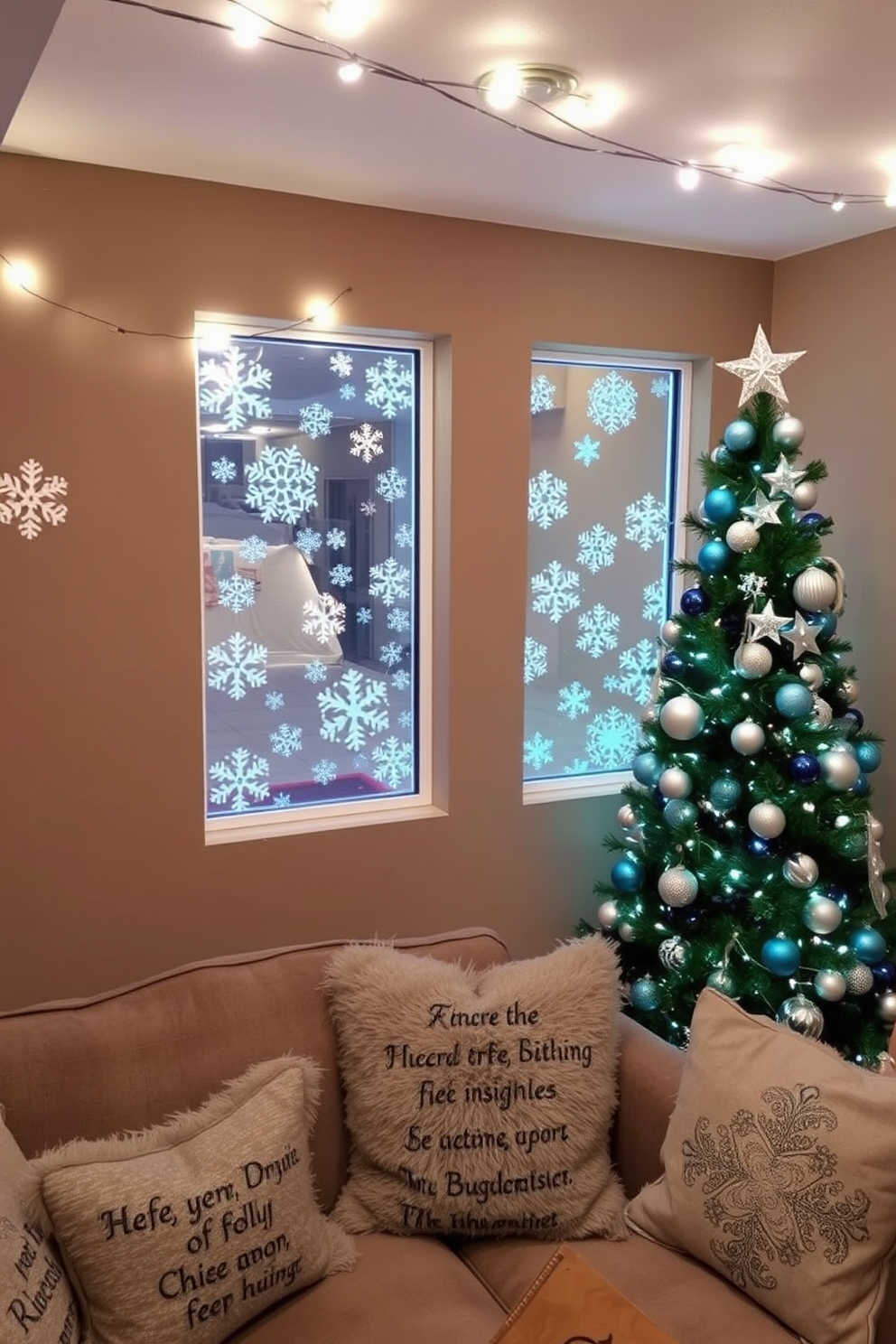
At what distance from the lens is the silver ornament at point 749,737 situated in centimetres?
278

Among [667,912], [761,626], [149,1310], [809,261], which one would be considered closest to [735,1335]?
[149,1310]

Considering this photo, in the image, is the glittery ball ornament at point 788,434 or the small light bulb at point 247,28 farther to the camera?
the glittery ball ornament at point 788,434

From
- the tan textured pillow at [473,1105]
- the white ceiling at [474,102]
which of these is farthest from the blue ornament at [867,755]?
the white ceiling at [474,102]

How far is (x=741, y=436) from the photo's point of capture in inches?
114

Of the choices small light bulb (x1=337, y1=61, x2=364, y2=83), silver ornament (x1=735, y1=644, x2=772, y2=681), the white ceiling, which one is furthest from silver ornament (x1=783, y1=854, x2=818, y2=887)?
small light bulb (x1=337, y1=61, x2=364, y2=83)

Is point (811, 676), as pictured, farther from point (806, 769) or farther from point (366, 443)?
point (366, 443)

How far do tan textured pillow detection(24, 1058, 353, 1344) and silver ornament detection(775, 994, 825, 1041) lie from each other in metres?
1.37

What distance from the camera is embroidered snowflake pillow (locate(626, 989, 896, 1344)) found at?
163 centimetres

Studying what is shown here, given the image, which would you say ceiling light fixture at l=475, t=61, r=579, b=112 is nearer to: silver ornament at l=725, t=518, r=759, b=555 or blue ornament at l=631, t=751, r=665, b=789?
silver ornament at l=725, t=518, r=759, b=555

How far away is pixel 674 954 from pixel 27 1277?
6.22 feet

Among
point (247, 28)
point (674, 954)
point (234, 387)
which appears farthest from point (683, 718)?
point (247, 28)

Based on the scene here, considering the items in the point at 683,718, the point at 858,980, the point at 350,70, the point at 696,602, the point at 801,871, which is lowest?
the point at 858,980

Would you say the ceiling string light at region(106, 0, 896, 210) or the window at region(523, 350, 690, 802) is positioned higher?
the ceiling string light at region(106, 0, 896, 210)

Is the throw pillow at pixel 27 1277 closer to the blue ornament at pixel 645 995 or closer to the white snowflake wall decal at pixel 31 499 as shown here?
the white snowflake wall decal at pixel 31 499
